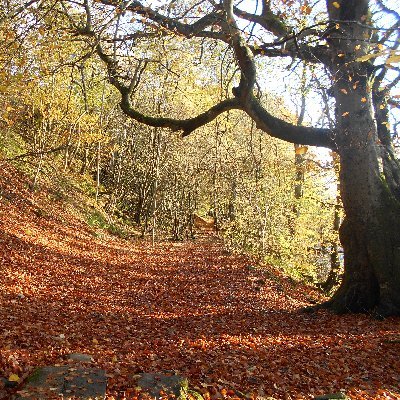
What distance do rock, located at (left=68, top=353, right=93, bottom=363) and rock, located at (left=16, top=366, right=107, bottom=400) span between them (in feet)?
1.42

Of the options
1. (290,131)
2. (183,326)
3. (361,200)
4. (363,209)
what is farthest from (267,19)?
(183,326)

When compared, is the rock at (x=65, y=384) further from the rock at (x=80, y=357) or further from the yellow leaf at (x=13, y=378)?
the rock at (x=80, y=357)

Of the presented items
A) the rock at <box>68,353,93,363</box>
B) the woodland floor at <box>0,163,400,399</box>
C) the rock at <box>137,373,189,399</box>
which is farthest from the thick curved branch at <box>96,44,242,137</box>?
the rock at <box>137,373,189,399</box>

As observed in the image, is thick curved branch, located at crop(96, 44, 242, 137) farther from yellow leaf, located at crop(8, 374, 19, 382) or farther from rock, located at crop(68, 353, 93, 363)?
yellow leaf, located at crop(8, 374, 19, 382)

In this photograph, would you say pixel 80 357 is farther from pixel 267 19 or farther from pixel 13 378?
pixel 267 19

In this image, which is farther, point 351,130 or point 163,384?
point 351,130

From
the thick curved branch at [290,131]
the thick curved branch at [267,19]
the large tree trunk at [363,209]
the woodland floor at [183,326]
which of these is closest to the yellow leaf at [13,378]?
the woodland floor at [183,326]

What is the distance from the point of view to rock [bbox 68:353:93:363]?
15.8ft

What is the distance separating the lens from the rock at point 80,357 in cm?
480

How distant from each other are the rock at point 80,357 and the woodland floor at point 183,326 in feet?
0.27

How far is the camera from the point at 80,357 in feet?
16.1

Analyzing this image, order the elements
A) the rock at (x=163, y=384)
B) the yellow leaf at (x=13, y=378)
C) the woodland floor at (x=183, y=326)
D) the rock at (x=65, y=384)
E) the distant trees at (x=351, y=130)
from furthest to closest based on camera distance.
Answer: the distant trees at (x=351, y=130) < the woodland floor at (x=183, y=326) < the yellow leaf at (x=13, y=378) < the rock at (x=163, y=384) < the rock at (x=65, y=384)

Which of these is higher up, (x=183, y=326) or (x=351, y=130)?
(x=351, y=130)

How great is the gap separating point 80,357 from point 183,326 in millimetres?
2721
